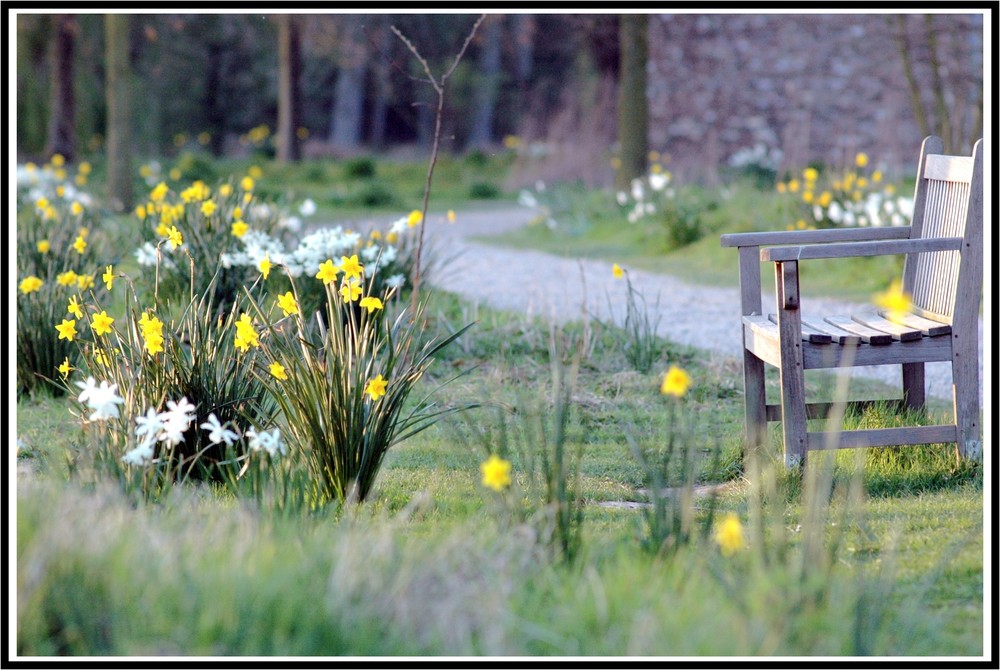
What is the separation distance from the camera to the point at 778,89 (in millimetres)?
14859

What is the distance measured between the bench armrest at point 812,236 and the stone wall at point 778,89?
10059 mm

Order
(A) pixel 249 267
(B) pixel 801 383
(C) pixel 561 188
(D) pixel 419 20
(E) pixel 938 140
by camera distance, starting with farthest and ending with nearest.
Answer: (D) pixel 419 20 < (C) pixel 561 188 < (A) pixel 249 267 < (E) pixel 938 140 < (B) pixel 801 383

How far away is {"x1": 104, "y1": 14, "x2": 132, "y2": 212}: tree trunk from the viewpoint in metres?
10.2

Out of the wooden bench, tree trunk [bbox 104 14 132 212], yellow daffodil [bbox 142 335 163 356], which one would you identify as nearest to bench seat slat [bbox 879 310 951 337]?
the wooden bench

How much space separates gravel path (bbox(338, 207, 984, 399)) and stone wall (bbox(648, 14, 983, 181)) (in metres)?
5.51

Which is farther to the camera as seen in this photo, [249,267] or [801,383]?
[249,267]

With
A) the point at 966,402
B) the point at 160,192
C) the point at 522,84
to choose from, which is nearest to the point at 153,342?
the point at 966,402

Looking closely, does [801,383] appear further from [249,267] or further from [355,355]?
[249,267]

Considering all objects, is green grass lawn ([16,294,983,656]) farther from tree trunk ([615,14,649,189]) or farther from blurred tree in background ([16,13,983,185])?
tree trunk ([615,14,649,189])

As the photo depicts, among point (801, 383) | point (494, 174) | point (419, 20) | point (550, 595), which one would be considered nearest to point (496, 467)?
point (550, 595)

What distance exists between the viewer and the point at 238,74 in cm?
2489

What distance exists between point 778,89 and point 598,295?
9689 millimetres

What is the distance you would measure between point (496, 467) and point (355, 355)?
98cm

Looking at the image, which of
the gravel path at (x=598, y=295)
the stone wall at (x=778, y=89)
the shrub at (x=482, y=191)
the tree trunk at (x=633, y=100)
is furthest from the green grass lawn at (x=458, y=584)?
the shrub at (x=482, y=191)
